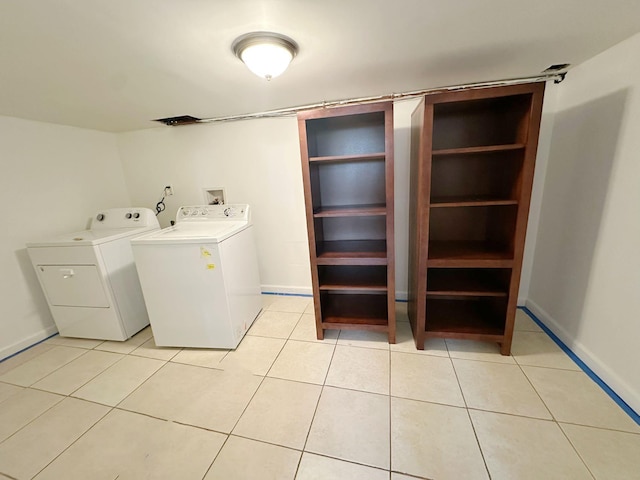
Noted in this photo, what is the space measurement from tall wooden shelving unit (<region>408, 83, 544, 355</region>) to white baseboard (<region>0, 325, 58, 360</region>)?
317 cm

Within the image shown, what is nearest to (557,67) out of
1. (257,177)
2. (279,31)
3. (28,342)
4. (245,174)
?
(279,31)

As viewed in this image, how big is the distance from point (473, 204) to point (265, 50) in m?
1.39

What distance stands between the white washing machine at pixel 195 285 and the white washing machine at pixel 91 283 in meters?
0.39

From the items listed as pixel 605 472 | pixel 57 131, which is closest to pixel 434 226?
pixel 605 472

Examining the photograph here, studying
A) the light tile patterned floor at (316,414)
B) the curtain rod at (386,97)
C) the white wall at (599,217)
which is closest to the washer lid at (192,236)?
the light tile patterned floor at (316,414)

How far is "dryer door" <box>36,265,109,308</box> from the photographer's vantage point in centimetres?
187

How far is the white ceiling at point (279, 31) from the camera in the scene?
3.06 feet

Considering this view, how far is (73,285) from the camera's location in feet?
6.31

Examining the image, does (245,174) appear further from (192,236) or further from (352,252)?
(352,252)

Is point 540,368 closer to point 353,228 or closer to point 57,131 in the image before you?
point 353,228

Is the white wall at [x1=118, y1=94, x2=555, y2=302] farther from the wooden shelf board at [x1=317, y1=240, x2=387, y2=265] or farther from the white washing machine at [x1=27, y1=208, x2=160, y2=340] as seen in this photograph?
the white washing machine at [x1=27, y1=208, x2=160, y2=340]

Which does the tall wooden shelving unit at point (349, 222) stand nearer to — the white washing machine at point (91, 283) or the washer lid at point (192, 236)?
the washer lid at point (192, 236)

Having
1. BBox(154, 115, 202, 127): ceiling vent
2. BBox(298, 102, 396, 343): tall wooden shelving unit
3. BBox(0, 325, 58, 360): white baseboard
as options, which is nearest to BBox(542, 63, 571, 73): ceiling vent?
BBox(298, 102, 396, 343): tall wooden shelving unit

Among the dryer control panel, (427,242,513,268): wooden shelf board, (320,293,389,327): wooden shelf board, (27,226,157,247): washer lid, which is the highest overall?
the dryer control panel
